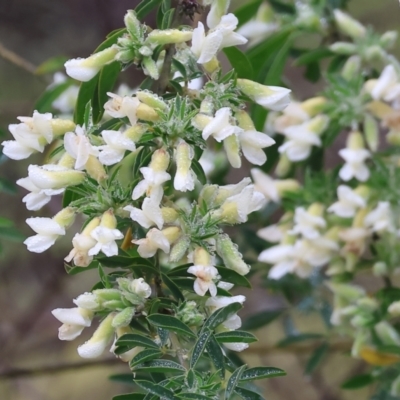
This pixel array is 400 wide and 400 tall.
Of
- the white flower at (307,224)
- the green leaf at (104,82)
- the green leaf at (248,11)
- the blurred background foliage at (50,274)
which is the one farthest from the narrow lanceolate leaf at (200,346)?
the blurred background foliage at (50,274)

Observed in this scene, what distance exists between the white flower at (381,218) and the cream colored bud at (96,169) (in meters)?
0.46

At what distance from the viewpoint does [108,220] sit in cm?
45

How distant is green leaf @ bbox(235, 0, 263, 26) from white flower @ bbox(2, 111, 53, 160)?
54cm

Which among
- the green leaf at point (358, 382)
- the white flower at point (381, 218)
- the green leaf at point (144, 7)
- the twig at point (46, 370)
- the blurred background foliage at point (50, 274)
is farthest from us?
the blurred background foliage at point (50, 274)

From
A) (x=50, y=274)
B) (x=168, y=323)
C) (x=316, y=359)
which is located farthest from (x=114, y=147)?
(x=50, y=274)

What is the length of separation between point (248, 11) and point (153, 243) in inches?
24.5

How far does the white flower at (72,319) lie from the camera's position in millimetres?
471

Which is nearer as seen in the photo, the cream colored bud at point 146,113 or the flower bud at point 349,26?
the cream colored bud at point 146,113

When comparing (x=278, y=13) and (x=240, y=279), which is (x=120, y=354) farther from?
(x=278, y=13)

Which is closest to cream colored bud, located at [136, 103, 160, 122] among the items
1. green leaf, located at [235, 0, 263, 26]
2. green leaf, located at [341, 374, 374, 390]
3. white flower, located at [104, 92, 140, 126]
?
white flower, located at [104, 92, 140, 126]

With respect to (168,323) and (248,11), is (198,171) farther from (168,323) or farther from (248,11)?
(248,11)

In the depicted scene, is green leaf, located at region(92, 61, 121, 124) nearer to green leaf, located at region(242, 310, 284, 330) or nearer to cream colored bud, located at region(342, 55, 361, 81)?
cream colored bud, located at region(342, 55, 361, 81)

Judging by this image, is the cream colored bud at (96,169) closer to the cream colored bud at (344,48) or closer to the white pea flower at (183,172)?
the white pea flower at (183,172)

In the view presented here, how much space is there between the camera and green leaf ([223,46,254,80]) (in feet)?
2.00
